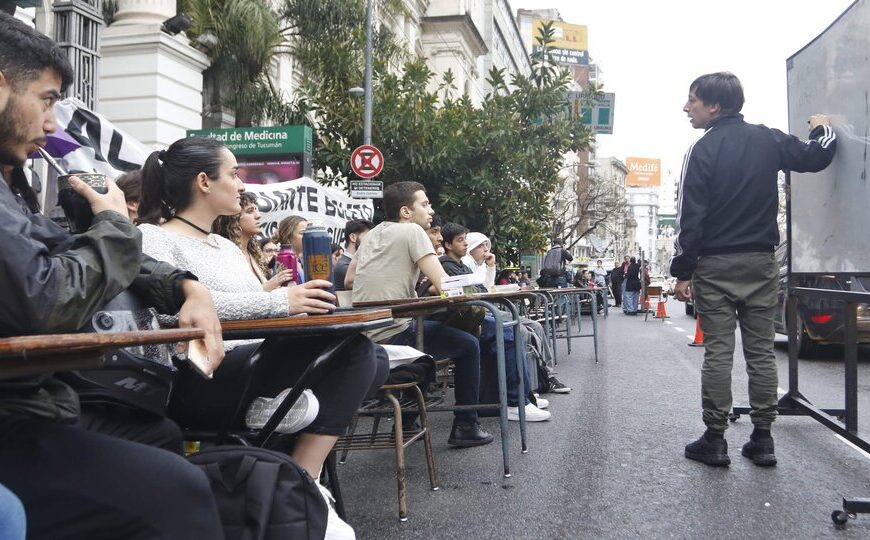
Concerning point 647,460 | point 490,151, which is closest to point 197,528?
point 647,460

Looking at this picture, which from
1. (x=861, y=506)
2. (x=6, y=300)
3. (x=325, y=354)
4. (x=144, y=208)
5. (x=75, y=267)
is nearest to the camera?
(x=6, y=300)

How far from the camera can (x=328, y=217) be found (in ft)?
37.1

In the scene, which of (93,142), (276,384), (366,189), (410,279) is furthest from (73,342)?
(366,189)

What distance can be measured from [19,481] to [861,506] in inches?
121

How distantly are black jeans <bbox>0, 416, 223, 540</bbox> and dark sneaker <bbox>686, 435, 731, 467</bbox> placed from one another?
3.35 metres

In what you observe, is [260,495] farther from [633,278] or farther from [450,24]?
[450,24]

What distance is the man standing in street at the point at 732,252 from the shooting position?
14.6 feet

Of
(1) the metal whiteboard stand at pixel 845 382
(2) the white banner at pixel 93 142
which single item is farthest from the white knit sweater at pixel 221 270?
(2) the white banner at pixel 93 142

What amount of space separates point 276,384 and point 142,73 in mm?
11656

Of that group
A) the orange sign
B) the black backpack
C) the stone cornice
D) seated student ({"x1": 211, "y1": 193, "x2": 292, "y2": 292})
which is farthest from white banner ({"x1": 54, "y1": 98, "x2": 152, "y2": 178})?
the orange sign

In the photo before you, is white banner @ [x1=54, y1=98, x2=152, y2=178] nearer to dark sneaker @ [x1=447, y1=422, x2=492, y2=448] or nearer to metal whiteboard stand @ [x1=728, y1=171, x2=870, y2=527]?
dark sneaker @ [x1=447, y1=422, x2=492, y2=448]

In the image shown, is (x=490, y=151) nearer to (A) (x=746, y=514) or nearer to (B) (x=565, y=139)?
(B) (x=565, y=139)

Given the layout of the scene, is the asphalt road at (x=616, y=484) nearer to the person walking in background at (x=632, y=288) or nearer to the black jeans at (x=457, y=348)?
the black jeans at (x=457, y=348)

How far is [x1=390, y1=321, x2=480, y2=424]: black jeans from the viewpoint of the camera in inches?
189
